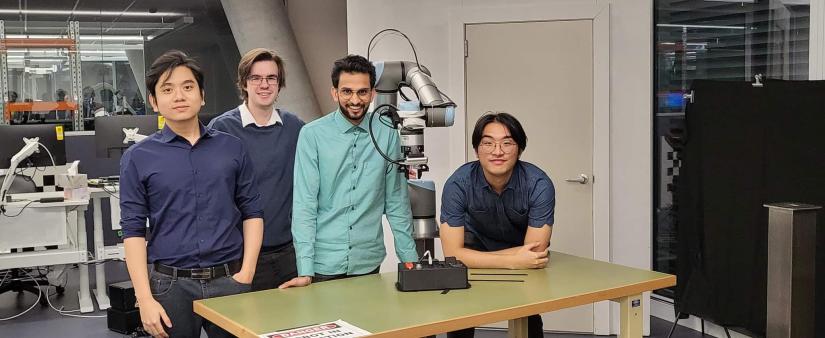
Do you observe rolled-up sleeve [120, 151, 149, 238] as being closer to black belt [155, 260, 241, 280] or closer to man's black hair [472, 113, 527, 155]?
black belt [155, 260, 241, 280]

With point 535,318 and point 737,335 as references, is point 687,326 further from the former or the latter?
point 535,318

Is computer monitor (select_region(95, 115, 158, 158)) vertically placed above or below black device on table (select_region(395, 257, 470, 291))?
above

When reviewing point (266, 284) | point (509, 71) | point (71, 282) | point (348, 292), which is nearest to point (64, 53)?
point (71, 282)

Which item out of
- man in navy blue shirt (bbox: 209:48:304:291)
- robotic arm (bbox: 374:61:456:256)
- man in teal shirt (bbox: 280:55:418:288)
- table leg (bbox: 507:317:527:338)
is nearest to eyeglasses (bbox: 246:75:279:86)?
man in navy blue shirt (bbox: 209:48:304:291)

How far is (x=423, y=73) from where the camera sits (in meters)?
3.16

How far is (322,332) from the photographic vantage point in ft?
7.18

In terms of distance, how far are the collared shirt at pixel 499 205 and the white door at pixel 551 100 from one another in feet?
5.13

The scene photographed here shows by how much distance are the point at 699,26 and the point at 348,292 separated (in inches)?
124

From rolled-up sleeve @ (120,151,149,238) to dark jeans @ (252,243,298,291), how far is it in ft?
2.19

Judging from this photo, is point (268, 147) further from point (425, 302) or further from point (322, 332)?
point (322, 332)

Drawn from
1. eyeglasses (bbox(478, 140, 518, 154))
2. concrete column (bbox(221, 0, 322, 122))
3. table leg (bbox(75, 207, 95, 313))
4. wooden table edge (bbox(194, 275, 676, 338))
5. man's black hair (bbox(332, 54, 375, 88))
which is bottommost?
table leg (bbox(75, 207, 95, 313))

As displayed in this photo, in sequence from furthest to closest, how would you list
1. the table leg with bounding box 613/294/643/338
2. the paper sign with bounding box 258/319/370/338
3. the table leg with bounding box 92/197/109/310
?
the table leg with bounding box 92/197/109/310, the table leg with bounding box 613/294/643/338, the paper sign with bounding box 258/319/370/338

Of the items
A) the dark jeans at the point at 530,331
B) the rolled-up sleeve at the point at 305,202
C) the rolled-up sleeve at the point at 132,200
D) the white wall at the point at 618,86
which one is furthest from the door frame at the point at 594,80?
the rolled-up sleeve at the point at 132,200

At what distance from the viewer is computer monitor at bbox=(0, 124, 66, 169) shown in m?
5.52
